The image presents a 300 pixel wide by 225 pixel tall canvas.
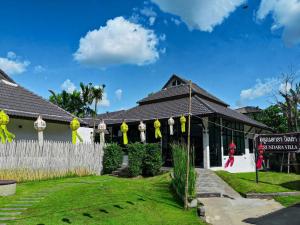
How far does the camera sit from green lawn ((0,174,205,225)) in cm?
679

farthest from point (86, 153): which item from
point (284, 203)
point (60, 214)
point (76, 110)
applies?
point (76, 110)

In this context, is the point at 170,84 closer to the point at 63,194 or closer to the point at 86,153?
the point at 86,153

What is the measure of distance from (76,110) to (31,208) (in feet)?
101

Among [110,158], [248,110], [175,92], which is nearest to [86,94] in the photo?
[175,92]

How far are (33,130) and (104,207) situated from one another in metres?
10.5

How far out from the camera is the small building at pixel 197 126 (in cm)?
1741

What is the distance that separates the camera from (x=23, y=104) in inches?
677

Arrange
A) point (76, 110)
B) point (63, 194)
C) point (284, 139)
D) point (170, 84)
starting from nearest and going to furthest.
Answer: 1. point (63, 194)
2. point (284, 139)
3. point (170, 84)
4. point (76, 110)

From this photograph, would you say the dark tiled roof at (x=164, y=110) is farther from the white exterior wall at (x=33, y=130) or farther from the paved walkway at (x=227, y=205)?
the paved walkway at (x=227, y=205)

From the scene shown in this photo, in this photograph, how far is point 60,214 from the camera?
6.99m

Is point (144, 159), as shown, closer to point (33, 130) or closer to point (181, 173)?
point (33, 130)

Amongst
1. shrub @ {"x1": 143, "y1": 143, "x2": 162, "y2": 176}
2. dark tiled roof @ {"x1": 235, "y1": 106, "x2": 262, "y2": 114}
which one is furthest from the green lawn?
dark tiled roof @ {"x1": 235, "y1": 106, "x2": 262, "y2": 114}

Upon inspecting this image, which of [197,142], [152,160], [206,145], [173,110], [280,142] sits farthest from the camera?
[173,110]

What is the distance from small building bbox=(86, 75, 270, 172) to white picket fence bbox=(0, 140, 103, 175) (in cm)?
344
